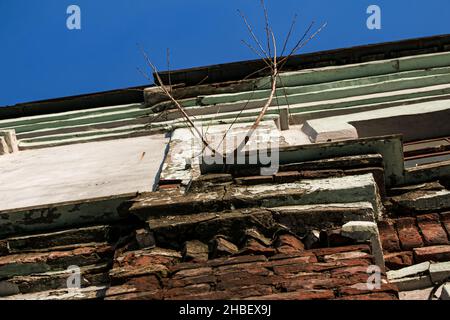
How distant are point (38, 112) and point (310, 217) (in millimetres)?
4838

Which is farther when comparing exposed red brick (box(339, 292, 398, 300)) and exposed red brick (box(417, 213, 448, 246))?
exposed red brick (box(417, 213, 448, 246))

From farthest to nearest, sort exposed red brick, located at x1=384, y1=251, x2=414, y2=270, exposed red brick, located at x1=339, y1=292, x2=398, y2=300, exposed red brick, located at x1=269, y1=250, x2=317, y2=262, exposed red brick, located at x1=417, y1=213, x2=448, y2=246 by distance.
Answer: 1. exposed red brick, located at x1=417, y1=213, x2=448, y2=246
2. exposed red brick, located at x1=384, y1=251, x2=414, y2=270
3. exposed red brick, located at x1=269, y1=250, x2=317, y2=262
4. exposed red brick, located at x1=339, y1=292, x2=398, y2=300

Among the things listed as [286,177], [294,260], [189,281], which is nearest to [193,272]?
[189,281]

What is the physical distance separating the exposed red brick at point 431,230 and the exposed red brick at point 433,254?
8 cm

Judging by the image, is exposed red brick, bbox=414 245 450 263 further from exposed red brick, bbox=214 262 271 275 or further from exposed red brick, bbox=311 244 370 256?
exposed red brick, bbox=214 262 271 275

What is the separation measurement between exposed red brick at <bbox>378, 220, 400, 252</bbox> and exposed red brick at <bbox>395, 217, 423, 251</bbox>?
0.03 m

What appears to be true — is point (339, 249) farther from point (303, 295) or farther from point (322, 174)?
point (322, 174)

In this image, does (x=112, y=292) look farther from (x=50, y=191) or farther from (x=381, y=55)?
(x=381, y=55)

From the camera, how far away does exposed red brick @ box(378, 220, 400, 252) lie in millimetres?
3629

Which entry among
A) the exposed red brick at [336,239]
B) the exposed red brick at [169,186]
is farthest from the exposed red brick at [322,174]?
the exposed red brick at [169,186]

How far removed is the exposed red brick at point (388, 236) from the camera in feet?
11.9

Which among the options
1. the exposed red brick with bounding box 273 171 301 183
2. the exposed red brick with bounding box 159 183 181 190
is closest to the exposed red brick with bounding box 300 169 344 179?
the exposed red brick with bounding box 273 171 301 183

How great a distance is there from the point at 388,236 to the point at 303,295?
106 cm
